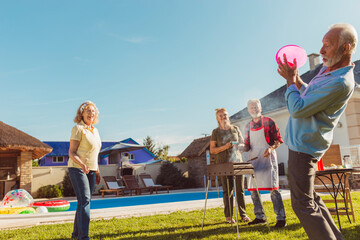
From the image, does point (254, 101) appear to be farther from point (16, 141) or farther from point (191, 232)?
point (16, 141)

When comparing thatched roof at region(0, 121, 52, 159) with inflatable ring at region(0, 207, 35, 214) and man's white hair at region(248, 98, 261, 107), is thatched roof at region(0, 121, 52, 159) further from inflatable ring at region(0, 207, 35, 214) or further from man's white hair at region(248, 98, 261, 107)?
man's white hair at region(248, 98, 261, 107)

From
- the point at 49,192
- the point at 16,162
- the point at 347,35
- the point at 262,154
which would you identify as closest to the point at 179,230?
the point at 262,154

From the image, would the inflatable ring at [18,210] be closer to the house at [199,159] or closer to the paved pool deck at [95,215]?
the paved pool deck at [95,215]

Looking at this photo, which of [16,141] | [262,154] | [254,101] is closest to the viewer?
[262,154]

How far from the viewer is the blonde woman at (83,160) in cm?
360

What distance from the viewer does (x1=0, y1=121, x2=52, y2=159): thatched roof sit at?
12834 millimetres

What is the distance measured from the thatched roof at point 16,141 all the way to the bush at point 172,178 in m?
7.17

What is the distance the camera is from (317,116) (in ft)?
7.05

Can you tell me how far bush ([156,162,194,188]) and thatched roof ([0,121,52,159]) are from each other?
7171 mm

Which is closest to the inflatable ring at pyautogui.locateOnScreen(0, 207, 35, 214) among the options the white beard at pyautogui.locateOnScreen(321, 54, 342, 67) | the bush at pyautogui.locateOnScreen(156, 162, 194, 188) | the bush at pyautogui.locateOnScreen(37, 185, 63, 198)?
the bush at pyautogui.locateOnScreen(37, 185, 63, 198)

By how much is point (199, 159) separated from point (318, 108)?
17.6m

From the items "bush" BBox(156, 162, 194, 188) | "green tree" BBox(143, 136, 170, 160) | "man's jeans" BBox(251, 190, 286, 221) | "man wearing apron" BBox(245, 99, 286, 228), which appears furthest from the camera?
"green tree" BBox(143, 136, 170, 160)

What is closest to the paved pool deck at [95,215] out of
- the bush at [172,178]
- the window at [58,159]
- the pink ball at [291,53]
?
the pink ball at [291,53]

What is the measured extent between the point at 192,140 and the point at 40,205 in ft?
46.8
